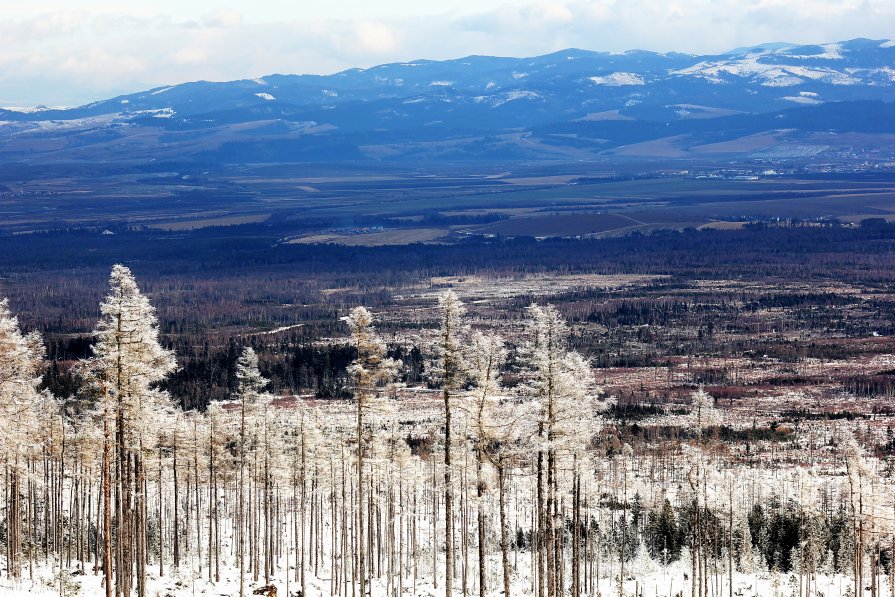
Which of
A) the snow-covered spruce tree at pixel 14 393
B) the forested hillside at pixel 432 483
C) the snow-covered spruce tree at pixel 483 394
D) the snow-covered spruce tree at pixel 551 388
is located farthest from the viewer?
the snow-covered spruce tree at pixel 14 393

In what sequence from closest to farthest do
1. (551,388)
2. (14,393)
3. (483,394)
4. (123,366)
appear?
(123,366) < (483,394) < (551,388) < (14,393)

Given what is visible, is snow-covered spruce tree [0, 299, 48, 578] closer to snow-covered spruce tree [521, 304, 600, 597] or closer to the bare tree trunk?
the bare tree trunk

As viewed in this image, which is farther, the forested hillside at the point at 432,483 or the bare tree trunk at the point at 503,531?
the forested hillside at the point at 432,483

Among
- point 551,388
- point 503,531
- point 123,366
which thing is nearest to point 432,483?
point 551,388

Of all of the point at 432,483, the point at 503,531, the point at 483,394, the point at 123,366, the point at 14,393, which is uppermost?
the point at 123,366

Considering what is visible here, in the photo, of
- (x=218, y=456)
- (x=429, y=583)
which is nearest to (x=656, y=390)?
(x=429, y=583)

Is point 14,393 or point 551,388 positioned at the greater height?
point 551,388

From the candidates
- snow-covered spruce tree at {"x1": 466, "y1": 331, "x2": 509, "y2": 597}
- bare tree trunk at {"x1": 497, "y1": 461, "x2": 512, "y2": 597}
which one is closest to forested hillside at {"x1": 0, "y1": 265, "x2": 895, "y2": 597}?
snow-covered spruce tree at {"x1": 466, "y1": 331, "x2": 509, "y2": 597}

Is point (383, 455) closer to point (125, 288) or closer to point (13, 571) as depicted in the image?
point (13, 571)

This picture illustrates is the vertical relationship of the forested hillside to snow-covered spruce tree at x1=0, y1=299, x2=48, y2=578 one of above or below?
below

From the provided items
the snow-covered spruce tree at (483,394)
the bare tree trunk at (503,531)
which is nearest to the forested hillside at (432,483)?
the snow-covered spruce tree at (483,394)

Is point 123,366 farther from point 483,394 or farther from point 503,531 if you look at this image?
point 503,531

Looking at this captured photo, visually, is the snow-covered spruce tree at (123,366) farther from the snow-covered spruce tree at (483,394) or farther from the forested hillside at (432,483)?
the snow-covered spruce tree at (483,394)
